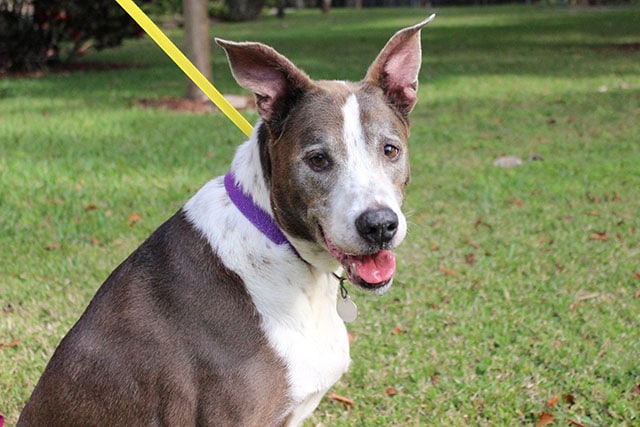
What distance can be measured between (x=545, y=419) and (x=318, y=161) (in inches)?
77.7

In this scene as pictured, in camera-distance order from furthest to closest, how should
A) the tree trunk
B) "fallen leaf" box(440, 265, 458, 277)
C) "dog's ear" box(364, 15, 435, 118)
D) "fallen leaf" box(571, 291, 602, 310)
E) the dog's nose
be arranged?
the tree trunk, "fallen leaf" box(440, 265, 458, 277), "fallen leaf" box(571, 291, 602, 310), "dog's ear" box(364, 15, 435, 118), the dog's nose

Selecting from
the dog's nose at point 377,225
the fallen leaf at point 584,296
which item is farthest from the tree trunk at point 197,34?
the dog's nose at point 377,225

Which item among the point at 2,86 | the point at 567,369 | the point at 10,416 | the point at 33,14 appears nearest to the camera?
the point at 10,416

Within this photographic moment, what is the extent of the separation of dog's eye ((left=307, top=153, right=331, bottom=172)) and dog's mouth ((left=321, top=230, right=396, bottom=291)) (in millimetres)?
243

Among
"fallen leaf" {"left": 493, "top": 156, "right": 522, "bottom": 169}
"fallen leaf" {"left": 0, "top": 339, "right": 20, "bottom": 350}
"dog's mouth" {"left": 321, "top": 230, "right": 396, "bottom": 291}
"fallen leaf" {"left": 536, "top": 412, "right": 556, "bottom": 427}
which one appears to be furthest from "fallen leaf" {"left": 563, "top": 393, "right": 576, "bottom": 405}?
"fallen leaf" {"left": 493, "top": 156, "right": 522, "bottom": 169}

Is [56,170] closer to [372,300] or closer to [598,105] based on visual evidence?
[372,300]

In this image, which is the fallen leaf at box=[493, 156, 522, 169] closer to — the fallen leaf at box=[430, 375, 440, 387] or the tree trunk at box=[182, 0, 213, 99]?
the fallen leaf at box=[430, 375, 440, 387]

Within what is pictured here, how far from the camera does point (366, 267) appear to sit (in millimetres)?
2855

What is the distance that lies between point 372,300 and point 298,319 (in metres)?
2.45

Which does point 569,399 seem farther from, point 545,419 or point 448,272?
point 448,272

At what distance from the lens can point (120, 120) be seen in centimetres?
1041

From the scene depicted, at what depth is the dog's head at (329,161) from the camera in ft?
9.09

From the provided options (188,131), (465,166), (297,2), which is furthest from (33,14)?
(297,2)

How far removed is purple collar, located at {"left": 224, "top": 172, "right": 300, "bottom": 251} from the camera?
2.98m
